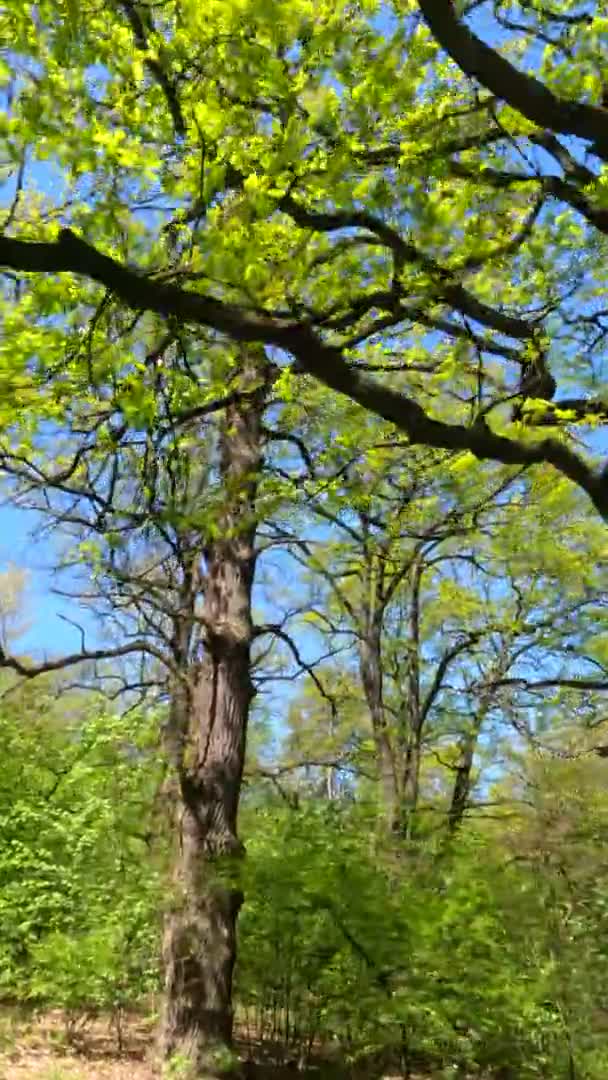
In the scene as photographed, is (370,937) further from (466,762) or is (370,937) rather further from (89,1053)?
(466,762)

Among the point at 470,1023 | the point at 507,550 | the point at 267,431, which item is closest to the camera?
the point at 470,1023

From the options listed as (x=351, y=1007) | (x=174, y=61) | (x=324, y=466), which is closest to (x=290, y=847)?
(x=351, y=1007)

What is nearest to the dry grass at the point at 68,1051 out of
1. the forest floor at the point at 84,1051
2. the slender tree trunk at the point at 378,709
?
the forest floor at the point at 84,1051

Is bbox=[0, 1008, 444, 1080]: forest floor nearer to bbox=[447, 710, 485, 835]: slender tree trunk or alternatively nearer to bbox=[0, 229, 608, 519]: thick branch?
bbox=[0, 229, 608, 519]: thick branch

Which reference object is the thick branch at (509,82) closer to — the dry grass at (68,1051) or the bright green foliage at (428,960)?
the bright green foliage at (428,960)

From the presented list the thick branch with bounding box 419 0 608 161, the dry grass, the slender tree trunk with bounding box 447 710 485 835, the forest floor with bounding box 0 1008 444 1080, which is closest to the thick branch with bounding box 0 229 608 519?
the thick branch with bounding box 419 0 608 161

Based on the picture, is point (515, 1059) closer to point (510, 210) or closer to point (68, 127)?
point (510, 210)

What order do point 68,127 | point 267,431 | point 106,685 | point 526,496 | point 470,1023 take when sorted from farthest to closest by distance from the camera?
point 106,685 < point 526,496 < point 267,431 < point 470,1023 < point 68,127

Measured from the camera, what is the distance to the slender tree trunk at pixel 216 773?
6.59 m

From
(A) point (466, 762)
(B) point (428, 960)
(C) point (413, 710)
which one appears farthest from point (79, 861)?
(A) point (466, 762)

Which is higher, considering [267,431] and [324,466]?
[267,431]

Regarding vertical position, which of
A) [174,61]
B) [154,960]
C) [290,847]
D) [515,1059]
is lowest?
[515,1059]

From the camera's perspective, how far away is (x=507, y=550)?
1288 cm

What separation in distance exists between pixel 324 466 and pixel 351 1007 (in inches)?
146
